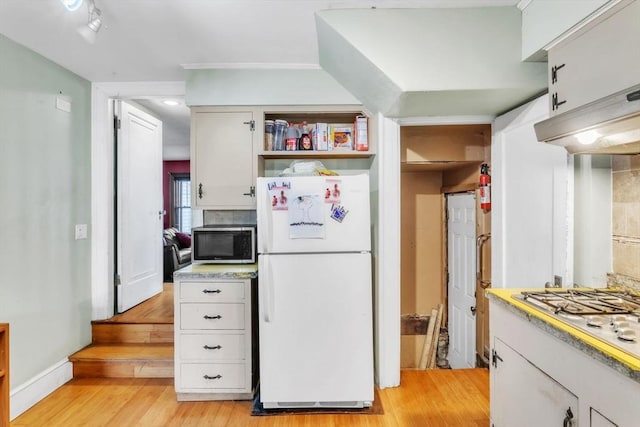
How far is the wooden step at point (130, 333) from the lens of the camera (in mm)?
2979

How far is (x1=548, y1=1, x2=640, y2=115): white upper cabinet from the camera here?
1.26m

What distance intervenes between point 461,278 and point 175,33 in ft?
9.87

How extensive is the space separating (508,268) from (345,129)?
1.48 m

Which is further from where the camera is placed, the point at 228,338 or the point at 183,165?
the point at 183,165

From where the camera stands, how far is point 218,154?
2.72 m

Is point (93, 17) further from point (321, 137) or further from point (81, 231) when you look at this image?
point (81, 231)

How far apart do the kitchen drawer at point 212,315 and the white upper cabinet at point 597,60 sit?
212 cm

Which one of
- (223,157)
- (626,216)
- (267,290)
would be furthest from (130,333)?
(626,216)

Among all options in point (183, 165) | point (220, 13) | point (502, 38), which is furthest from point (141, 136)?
point (183, 165)

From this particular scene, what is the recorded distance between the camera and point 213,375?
2361 millimetres

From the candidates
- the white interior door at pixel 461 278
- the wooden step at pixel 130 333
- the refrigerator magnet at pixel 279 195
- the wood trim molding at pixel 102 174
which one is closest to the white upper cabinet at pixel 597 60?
the refrigerator magnet at pixel 279 195

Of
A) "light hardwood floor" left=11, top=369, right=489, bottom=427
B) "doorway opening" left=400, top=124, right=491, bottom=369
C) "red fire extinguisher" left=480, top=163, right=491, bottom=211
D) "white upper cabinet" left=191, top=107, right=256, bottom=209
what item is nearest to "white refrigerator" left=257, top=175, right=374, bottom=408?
"light hardwood floor" left=11, top=369, right=489, bottom=427

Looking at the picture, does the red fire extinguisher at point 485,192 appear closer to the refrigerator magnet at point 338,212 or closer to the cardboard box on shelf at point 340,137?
the cardboard box on shelf at point 340,137

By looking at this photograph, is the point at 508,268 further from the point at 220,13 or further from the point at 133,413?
the point at 133,413
